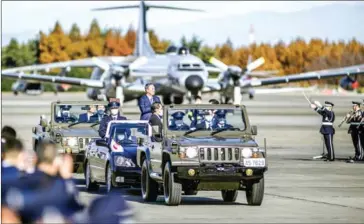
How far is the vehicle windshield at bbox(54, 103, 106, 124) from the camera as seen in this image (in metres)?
27.3

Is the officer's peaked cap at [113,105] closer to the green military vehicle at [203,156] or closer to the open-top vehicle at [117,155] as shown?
the open-top vehicle at [117,155]

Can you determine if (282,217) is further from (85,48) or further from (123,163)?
(85,48)

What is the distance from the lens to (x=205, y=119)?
66.5 ft

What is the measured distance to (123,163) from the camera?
2109cm

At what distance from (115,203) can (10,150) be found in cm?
190

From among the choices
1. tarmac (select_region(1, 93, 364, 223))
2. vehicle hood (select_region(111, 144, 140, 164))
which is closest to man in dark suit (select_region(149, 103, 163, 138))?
vehicle hood (select_region(111, 144, 140, 164))

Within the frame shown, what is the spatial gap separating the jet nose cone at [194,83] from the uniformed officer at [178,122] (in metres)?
47.9

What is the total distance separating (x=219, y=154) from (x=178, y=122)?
1288 millimetres

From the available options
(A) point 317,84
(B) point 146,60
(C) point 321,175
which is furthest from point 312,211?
(A) point 317,84

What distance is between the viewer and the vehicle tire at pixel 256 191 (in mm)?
19234

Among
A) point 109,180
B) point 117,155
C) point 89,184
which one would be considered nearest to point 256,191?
point 117,155

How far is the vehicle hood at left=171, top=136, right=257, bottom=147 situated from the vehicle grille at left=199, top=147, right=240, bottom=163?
12 cm

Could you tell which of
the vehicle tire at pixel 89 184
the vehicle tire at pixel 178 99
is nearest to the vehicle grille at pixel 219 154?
the vehicle tire at pixel 89 184

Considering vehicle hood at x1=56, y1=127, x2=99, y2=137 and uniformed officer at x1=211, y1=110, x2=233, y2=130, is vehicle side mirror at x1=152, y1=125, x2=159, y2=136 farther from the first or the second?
vehicle hood at x1=56, y1=127, x2=99, y2=137
